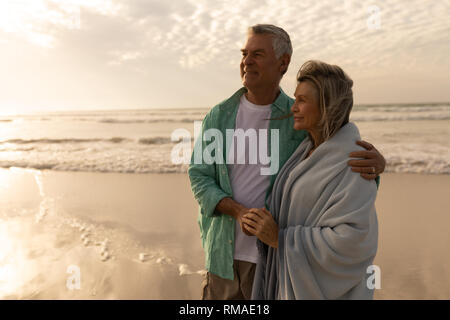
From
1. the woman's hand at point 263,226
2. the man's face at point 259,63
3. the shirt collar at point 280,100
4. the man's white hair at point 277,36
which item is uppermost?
the man's white hair at point 277,36

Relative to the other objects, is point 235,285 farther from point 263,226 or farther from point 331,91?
point 331,91

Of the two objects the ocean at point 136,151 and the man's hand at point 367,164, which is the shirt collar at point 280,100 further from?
the ocean at point 136,151

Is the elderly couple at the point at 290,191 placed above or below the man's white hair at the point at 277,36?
below

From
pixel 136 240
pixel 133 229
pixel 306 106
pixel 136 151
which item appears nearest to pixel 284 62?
pixel 306 106

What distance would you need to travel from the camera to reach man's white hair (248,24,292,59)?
166 centimetres

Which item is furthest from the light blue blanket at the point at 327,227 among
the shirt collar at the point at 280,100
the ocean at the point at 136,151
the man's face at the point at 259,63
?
the ocean at the point at 136,151

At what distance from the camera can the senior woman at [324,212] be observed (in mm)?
1309

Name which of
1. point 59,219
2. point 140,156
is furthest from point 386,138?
point 59,219

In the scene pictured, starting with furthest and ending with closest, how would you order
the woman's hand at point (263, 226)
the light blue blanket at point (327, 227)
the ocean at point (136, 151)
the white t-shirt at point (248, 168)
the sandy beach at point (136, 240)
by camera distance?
the ocean at point (136, 151), the sandy beach at point (136, 240), the white t-shirt at point (248, 168), the woman's hand at point (263, 226), the light blue blanket at point (327, 227)

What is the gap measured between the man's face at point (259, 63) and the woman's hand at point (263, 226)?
719mm

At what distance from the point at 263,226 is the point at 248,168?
0.45 meters

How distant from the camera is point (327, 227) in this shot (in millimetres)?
1354

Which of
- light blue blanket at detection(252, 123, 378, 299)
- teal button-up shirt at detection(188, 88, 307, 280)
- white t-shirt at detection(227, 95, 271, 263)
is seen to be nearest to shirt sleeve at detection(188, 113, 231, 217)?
teal button-up shirt at detection(188, 88, 307, 280)

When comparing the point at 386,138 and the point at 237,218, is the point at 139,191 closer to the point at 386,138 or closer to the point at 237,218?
the point at 237,218
